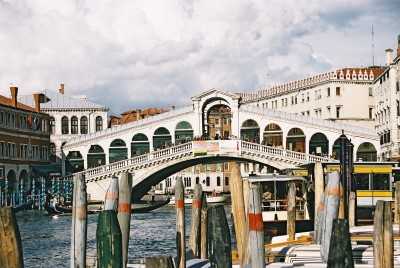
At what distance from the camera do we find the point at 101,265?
14.8ft

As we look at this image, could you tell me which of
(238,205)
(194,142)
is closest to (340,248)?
(238,205)

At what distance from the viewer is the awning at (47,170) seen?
32250 mm

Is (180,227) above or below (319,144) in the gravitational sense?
below

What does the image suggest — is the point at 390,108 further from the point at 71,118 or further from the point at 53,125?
the point at 53,125

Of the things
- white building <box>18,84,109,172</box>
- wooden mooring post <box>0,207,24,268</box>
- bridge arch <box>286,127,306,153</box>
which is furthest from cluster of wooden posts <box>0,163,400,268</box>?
white building <box>18,84,109,172</box>

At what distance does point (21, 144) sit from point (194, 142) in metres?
7.20

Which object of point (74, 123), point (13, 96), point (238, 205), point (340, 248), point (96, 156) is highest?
point (13, 96)

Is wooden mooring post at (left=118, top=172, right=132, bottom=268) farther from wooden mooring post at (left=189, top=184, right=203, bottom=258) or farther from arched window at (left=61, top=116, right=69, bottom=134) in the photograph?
arched window at (left=61, top=116, right=69, bottom=134)

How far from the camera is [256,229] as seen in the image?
6016mm

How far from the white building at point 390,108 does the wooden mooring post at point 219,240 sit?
73.3ft

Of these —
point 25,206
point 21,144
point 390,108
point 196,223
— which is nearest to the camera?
point 196,223

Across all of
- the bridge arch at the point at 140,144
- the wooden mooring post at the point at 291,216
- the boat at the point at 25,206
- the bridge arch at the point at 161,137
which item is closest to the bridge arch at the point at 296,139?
the bridge arch at the point at 161,137

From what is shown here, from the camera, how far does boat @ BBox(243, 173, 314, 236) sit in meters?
14.1

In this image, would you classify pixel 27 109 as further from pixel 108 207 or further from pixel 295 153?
pixel 108 207
